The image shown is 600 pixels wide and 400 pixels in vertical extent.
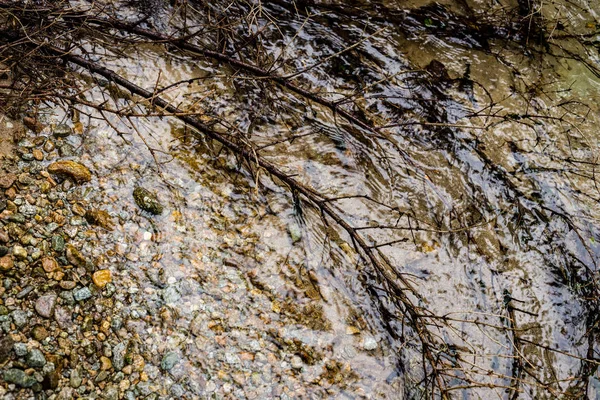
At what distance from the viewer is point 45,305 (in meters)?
2.55

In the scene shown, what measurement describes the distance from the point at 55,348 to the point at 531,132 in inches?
158

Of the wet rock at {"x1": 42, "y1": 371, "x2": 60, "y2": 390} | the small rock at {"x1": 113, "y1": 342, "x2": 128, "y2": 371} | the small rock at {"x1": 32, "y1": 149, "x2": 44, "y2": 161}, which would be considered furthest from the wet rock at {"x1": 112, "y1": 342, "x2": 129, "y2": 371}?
the small rock at {"x1": 32, "y1": 149, "x2": 44, "y2": 161}

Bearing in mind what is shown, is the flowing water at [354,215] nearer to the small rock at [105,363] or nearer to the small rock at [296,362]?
the small rock at [296,362]

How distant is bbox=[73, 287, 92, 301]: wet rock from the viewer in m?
2.66

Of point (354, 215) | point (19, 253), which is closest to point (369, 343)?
point (354, 215)

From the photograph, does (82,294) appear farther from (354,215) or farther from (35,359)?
(354,215)

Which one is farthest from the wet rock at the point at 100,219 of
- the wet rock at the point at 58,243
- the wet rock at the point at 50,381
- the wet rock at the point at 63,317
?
the wet rock at the point at 50,381

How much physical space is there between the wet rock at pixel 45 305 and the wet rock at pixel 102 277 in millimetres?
236

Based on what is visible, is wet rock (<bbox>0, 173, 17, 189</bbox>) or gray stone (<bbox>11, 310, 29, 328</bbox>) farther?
wet rock (<bbox>0, 173, 17, 189</bbox>)

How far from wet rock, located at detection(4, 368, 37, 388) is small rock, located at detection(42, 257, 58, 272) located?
0.56m

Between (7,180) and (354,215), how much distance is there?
2.28 meters

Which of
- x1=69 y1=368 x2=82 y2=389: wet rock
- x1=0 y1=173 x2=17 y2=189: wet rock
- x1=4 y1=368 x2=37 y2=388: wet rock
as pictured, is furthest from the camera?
x1=0 y1=173 x2=17 y2=189: wet rock

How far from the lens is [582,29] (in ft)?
16.5

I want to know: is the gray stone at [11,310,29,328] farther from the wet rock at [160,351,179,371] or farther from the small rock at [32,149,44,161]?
the small rock at [32,149,44,161]
